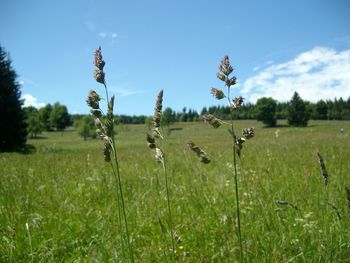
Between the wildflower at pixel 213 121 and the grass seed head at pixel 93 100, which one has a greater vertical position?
the grass seed head at pixel 93 100

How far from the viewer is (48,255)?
288cm

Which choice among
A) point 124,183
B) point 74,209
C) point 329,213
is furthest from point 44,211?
point 329,213

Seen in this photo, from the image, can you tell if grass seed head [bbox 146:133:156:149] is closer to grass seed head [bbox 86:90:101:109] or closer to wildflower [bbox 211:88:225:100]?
grass seed head [bbox 86:90:101:109]

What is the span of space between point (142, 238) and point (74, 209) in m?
1.25

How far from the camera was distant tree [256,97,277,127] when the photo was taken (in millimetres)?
108312

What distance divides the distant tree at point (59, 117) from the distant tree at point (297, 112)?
81.5 m

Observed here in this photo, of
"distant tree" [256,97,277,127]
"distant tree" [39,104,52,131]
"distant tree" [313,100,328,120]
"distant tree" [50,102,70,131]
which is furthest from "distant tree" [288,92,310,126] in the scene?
"distant tree" [39,104,52,131]

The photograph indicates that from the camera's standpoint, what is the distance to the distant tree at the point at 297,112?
97750mm

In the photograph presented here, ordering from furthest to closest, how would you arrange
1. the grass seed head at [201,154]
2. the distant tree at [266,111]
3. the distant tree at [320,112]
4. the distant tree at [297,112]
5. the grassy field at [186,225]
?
the distant tree at [320,112], the distant tree at [266,111], the distant tree at [297,112], the grassy field at [186,225], the grass seed head at [201,154]

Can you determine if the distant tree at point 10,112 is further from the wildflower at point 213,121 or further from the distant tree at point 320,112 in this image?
the distant tree at point 320,112

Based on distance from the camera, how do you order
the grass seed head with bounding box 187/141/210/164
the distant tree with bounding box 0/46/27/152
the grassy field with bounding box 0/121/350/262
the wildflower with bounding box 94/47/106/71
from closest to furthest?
the grass seed head with bounding box 187/141/210/164 < the wildflower with bounding box 94/47/106/71 < the grassy field with bounding box 0/121/350/262 < the distant tree with bounding box 0/46/27/152

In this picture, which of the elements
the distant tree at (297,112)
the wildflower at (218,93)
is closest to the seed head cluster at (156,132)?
the wildflower at (218,93)

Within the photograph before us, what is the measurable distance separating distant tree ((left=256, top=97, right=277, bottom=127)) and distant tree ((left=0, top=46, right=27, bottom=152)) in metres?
86.9

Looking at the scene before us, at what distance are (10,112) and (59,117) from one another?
82.9m
